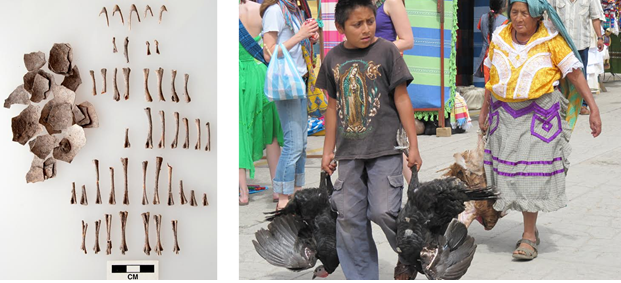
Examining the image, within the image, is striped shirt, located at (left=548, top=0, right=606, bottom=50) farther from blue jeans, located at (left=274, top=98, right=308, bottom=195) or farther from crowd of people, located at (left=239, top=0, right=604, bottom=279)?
blue jeans, located at (left=274, top=98, right=308, bottom=195)

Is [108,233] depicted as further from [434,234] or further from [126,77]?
[434,234]

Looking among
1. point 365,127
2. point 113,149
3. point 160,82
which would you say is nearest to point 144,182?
point 113,149

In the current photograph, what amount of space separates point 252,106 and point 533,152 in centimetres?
203

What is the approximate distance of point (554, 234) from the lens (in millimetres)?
5090

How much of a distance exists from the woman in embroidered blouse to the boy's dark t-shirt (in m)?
1.06

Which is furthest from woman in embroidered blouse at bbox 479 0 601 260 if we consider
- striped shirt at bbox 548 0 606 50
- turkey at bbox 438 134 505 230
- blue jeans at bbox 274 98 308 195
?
striped shirt at bbox 548 0 606 50

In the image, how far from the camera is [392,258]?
4.58 m

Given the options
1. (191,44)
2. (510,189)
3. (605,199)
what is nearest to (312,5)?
(605,199)

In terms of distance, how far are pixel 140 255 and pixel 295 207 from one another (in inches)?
32.0

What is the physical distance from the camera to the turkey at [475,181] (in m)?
4.84

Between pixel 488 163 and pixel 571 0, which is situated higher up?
pixel 571 0

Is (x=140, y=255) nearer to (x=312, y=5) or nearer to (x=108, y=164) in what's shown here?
(x=108, y=164)

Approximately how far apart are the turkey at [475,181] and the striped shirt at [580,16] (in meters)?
5.25

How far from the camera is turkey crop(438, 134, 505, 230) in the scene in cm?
484
